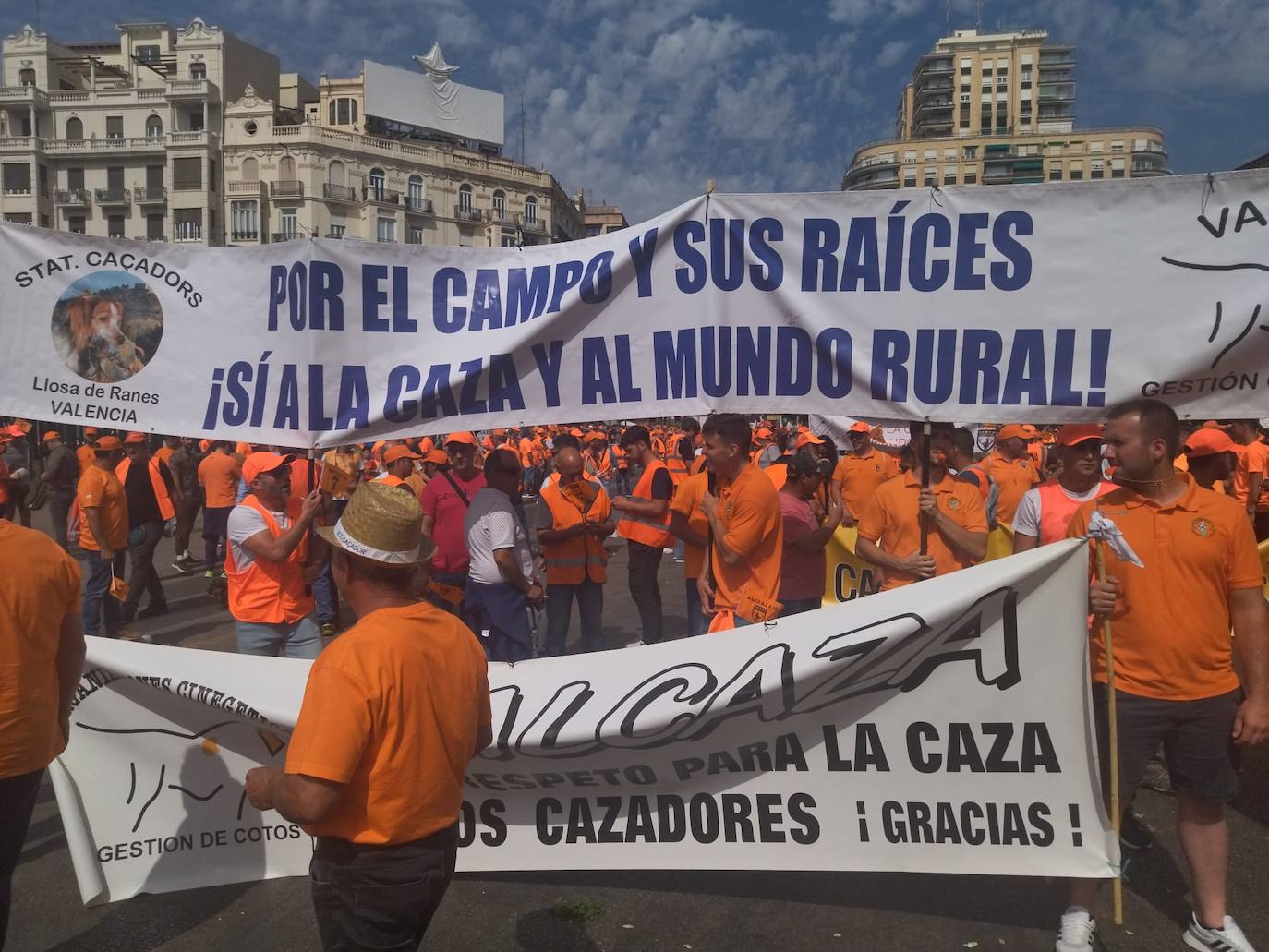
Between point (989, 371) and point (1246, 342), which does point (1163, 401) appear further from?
point (989, 371)

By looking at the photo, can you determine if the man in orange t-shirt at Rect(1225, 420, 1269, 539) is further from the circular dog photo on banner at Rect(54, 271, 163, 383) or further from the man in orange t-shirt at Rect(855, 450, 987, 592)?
the circular dog photo on banner at Rect(54, 271, 163, 383)

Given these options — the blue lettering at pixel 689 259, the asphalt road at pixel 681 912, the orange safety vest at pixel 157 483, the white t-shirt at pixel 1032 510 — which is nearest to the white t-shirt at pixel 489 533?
the asphalt road at pixel 681 912

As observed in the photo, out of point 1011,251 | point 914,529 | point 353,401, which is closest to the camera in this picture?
point 1011,251

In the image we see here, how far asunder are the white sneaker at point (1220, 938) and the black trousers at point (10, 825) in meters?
3.96

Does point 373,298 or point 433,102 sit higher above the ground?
point 433,102

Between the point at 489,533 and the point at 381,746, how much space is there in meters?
3.20

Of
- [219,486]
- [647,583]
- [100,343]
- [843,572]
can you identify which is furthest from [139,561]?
[843,572]

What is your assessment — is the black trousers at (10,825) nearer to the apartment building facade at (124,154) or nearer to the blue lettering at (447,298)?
the blue lettering at (447,298)

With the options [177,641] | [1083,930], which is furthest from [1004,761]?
[177,641]

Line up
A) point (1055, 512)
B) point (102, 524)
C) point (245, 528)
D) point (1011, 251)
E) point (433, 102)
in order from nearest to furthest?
point (1011, 251) < point (1055, 512) < point (245, 528) < point (102, 524) < point (433, 102)

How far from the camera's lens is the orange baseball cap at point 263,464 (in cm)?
475

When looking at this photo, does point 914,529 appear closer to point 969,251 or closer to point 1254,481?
point 969,251

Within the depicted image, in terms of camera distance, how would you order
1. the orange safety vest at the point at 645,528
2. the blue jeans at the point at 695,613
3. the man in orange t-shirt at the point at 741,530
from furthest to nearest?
the orange safety vest at the point at 645,528
the blue jeans at the point at 695,613
the man in orange t-shirt at the point at 741,530

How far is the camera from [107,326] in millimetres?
3779
